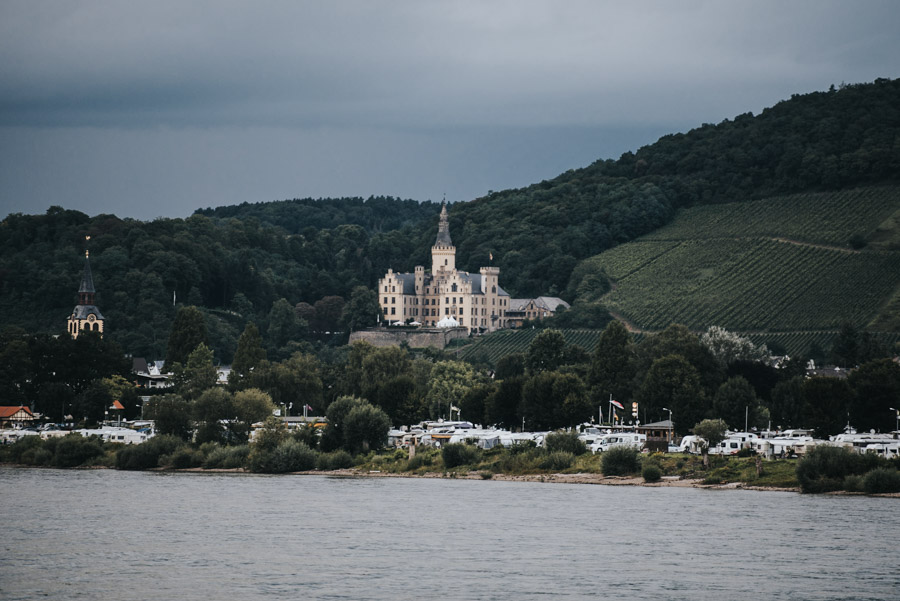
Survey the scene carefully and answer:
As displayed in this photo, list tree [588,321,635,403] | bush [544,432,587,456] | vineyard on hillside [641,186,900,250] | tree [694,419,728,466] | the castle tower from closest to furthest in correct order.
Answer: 1. tree [694,419,728,466]
2. bush [544,432,587,456]
3. tree [588,321,635,403]
4. vineyard on hillside [641,186,900,250]
5. the castle tower

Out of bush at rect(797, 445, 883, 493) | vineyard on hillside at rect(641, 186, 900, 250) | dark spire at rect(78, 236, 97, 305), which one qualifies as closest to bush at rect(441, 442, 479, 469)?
bush at rect(797, 445, 883, 493)

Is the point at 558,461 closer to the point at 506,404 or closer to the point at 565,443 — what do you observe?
the point at 565,443

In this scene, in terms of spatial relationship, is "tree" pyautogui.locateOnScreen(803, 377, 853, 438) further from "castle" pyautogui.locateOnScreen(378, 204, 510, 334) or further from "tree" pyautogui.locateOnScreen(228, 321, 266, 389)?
"castle" pyautogui.locateOnScreen(378, 204, 510, 334)

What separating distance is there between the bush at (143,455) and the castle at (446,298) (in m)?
95.2

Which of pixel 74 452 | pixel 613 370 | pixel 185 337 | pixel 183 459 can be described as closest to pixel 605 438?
pixel 613 370

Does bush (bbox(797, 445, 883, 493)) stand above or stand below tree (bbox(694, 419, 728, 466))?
below

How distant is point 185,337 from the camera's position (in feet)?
402

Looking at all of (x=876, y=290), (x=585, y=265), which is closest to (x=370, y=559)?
(x=876, y=290)

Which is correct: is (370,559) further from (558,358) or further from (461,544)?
(558,358)

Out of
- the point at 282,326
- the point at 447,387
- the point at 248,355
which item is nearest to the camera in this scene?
the point at 447,387

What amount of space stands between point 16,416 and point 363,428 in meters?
30.3

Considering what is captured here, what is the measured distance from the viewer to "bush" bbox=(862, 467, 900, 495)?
57.4 meters

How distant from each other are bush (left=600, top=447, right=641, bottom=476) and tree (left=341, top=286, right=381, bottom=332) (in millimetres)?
109196

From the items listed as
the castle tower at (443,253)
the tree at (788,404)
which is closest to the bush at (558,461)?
the tree at (788,404)
